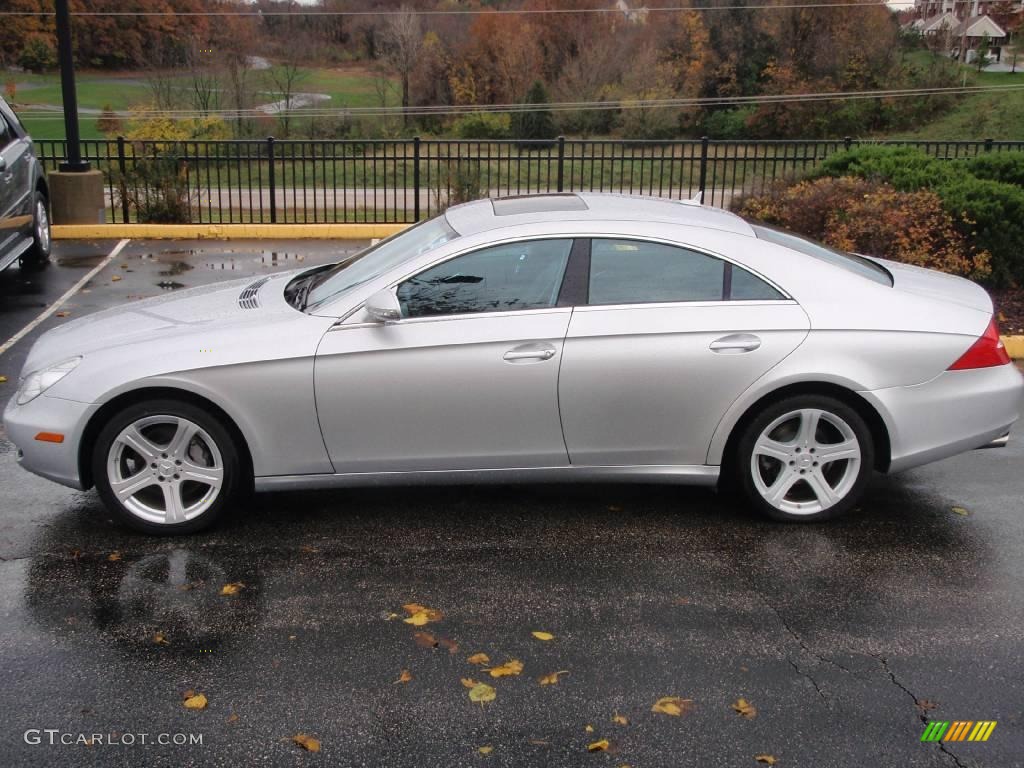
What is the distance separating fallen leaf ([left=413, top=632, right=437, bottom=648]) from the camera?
4.24 m

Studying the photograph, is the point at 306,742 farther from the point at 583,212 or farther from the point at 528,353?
the point at 583,212

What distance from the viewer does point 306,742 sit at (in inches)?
142

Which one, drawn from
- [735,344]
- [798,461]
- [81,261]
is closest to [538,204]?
[735,344]

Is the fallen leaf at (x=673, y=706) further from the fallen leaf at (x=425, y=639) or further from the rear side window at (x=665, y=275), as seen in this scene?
the rear side window at (x=665, y=275)

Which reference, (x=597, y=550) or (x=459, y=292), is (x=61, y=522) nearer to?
(x=459, y=292)

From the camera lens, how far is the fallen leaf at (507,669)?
404 cm

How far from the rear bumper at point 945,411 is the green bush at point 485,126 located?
47316 mm

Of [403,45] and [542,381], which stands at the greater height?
[403,45]

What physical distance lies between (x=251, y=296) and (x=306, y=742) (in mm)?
2891

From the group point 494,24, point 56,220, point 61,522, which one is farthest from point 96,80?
point 61,522

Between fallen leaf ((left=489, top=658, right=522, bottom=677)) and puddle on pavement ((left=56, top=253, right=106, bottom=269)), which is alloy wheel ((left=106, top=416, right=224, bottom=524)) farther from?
puddle on pavement ((left=56, top=253, right=106, bottom=269))

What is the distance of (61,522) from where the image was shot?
5.42 m

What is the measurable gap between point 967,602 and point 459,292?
2.74m

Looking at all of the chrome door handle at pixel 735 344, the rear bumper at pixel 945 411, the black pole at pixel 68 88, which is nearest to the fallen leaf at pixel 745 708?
the chrome door handle at pixel 735 344
